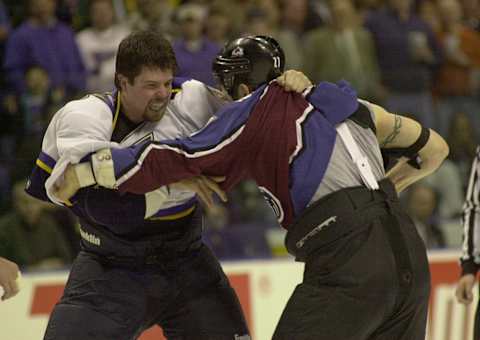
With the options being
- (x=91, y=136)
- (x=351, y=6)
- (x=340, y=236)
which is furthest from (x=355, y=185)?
(x=351, y=6)

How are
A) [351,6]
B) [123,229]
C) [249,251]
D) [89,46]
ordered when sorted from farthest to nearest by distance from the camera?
[351,6], [89,46], [249,251], [123,229]

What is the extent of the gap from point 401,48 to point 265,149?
5353 millimetres

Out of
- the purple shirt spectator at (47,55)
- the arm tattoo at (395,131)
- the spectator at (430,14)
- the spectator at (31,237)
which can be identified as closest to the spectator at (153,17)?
the purple shirt spectator at (47,55)

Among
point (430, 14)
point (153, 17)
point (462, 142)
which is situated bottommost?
point (462, 142)

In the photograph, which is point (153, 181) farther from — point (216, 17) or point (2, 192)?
point (216, 17)

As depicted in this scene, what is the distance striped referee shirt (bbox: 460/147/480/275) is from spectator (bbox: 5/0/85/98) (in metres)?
3.19

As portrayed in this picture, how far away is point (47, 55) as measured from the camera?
7027 mm

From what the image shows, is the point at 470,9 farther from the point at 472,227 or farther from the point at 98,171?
the point at 98,171

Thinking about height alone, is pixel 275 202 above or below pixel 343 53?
below

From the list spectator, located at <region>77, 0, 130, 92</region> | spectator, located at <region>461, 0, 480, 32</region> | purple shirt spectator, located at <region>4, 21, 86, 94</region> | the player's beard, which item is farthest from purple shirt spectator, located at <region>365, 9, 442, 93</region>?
the player's beard

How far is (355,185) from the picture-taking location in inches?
131

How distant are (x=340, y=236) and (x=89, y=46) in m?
4.51

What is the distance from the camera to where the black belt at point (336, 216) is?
10.8ft

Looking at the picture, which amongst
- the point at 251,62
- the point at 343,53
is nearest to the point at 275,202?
the point at 251,62
